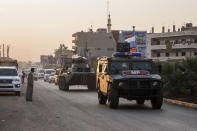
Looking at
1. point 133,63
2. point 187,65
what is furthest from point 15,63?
point 133,63

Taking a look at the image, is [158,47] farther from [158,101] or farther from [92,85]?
[158,101]

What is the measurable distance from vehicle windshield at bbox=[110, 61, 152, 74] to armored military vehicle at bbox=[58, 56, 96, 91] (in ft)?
52.7

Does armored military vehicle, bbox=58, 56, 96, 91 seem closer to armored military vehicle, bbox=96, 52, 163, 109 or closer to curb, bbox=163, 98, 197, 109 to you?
curb, bbox=163, 98, 197, 109

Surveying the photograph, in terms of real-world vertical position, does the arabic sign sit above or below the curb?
above

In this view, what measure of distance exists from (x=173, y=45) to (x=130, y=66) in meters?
83.3

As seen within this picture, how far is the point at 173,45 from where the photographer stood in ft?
331

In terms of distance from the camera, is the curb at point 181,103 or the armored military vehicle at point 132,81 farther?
the curb at point 181,103

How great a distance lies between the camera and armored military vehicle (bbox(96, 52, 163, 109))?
17703 millimetres

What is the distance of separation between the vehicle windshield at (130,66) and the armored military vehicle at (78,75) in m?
16.1

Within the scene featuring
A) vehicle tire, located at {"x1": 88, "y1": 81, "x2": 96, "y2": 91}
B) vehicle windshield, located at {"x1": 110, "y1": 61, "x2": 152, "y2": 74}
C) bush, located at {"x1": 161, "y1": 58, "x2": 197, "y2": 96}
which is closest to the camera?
vehicle windshield, located at {"x1": 110, "y1": 61, "x2": 152, "y2": 74}

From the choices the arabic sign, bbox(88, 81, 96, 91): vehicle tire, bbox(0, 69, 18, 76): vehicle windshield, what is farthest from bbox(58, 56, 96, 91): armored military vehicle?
the arabic sign

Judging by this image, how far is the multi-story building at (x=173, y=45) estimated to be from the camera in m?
99.2

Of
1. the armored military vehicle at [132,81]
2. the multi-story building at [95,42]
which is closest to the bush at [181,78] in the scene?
the armored military vehicle at [132,81]

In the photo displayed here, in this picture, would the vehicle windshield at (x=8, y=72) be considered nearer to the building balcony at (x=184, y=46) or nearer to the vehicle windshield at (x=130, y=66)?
the vehicle windshield at (x=130, y=66)
